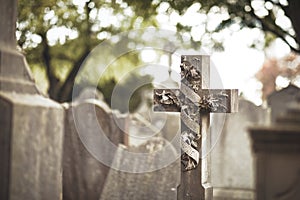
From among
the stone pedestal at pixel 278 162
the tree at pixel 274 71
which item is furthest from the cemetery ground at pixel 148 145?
the tree at pixel 274 71

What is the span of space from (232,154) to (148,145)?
1.93m

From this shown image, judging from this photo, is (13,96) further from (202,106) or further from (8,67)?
(202,106)

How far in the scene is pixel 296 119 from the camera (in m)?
3.90

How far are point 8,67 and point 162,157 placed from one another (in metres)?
4.48

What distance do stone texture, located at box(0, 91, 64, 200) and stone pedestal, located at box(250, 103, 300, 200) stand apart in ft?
5.60

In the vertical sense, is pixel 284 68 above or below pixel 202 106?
above

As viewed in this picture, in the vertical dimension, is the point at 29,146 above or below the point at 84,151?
above

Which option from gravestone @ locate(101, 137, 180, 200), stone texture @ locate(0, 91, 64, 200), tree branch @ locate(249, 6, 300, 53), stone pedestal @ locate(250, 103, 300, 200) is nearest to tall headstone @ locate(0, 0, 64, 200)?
stone texture @ locate(0, 91, 64, 200)

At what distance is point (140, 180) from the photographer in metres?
8.41

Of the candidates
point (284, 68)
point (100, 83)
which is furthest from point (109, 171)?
point (284, 68)

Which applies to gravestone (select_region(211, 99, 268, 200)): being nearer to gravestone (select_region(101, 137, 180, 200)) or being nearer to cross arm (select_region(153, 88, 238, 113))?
gravestone (select_region(101, 137, 180, 200))

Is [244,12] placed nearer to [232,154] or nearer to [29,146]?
[232,154]

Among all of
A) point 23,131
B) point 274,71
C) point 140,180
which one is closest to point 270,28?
point 140,180

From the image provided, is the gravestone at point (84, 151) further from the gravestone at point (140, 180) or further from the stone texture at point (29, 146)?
the stone texture at point (29, 146)
